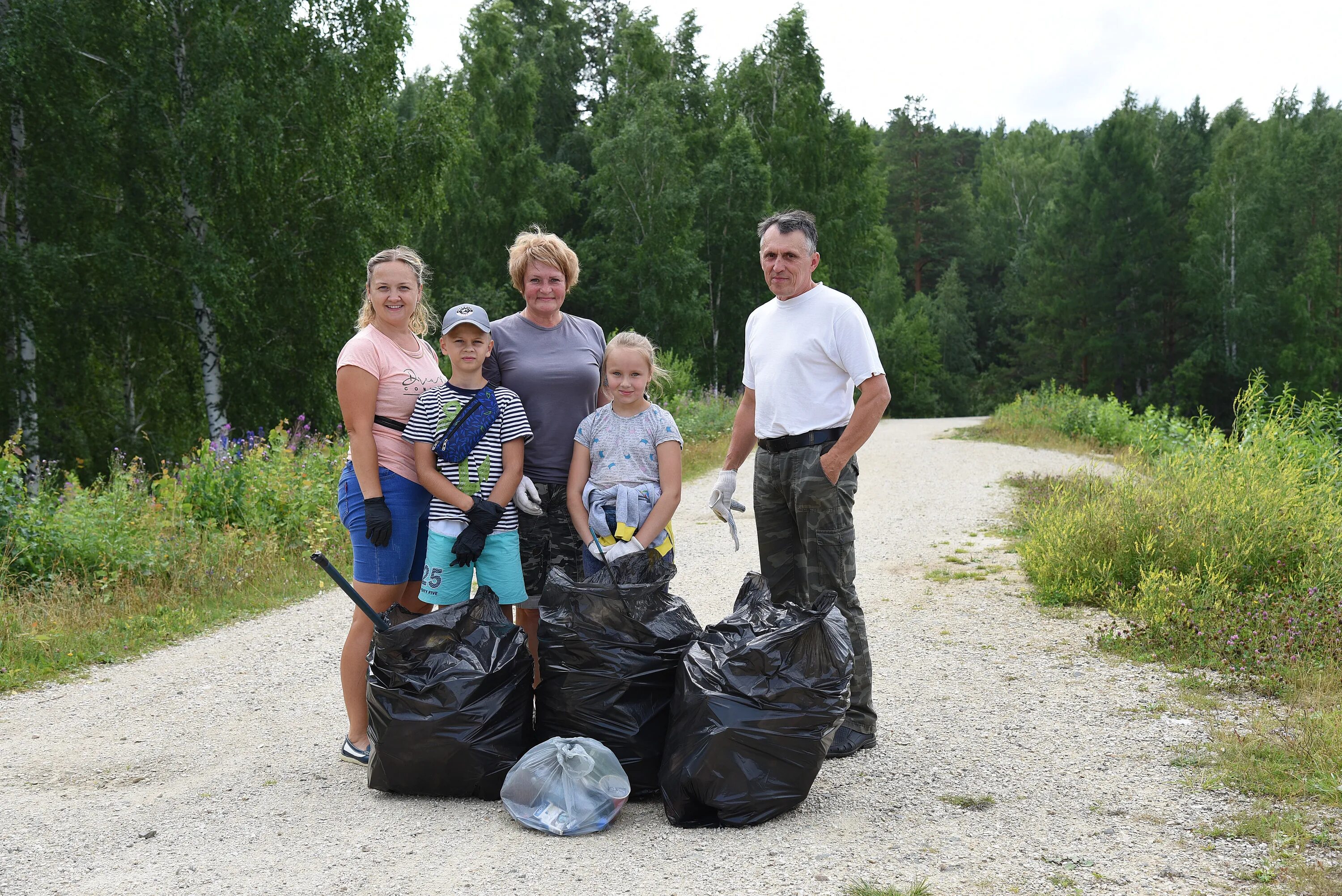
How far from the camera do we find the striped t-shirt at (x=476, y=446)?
375 cm

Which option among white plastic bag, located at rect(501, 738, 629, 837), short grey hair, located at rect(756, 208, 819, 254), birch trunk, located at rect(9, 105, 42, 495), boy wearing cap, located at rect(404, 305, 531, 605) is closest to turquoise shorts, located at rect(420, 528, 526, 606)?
boy wearing cap, located at rect(404, 305, 531, 605)

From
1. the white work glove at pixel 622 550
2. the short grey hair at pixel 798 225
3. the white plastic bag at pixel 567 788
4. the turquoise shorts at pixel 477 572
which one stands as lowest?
the white plastic bag at pixel 567 788

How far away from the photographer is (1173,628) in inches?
216

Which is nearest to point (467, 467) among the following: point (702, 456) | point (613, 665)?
point (613, 665)

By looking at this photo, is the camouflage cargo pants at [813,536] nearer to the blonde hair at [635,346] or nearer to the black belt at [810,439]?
the black belt at [810,439]

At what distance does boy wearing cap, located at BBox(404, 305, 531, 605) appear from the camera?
372 centimetres

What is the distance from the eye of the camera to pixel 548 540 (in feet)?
13.4

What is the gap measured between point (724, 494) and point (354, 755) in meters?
1.88

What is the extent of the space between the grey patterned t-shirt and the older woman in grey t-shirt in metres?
0.17

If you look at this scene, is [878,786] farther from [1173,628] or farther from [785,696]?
[1173,628]

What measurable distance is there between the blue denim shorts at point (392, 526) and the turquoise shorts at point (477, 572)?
3.5 inches

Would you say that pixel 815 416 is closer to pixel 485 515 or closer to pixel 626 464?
pixel 626 464

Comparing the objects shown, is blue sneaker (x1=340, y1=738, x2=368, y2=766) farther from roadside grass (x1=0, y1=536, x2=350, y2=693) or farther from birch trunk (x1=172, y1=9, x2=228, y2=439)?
birch trunk (x1=172, y1=9, x2=228, y2=439)

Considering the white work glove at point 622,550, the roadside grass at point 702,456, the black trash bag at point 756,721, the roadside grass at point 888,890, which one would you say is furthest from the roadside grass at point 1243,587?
the roadside grass at point 702,456
